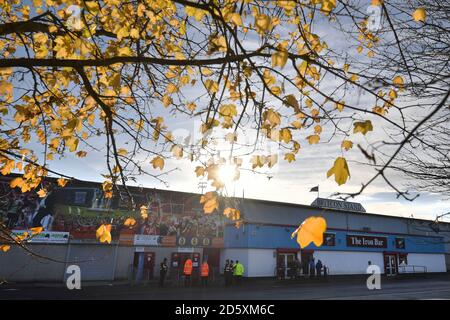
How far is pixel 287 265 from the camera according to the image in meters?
28.8

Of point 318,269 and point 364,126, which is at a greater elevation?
point 364,126

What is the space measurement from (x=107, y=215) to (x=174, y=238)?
208 inches

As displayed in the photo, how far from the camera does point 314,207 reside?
32.4 meters

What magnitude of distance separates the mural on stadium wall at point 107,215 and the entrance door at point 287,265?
548 centimetres

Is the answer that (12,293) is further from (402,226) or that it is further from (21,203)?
(402,226)

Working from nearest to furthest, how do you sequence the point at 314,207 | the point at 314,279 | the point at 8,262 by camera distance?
the point at 8,262
the point at 314,279
the point at 314,207

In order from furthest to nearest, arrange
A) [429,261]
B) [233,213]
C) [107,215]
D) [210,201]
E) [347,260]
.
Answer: [429,261] < [347,260] < [107,215] < [233,213] < [210,201]

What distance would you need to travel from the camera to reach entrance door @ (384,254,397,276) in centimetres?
3500

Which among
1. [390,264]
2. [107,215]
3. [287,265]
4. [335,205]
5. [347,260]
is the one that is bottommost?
[287,265]

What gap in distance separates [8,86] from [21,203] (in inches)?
804

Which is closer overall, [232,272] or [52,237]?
[52,237]

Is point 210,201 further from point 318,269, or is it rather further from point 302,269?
point 302,269

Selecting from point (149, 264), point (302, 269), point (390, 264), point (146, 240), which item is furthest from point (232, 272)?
point (390, 264)
